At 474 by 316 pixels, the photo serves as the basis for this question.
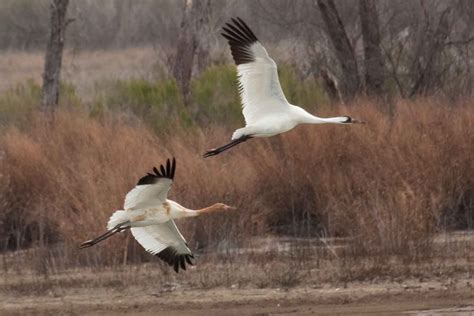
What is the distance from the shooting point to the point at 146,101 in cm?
1766

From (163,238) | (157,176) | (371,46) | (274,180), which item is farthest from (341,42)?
(157,176)

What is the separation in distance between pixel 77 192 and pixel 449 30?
713 cm

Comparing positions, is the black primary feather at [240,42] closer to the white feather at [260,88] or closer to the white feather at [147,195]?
the white feather at [260,88]

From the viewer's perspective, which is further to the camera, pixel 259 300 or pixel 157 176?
pixel 259 300

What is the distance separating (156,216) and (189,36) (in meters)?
10.7

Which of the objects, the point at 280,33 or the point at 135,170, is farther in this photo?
the point at 280,33

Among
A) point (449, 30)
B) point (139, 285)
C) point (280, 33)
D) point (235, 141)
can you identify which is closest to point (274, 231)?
point (139, 285)

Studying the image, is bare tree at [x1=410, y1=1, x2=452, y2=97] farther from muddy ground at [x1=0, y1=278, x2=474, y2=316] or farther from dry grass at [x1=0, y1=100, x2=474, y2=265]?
muddy ground at [x1=0, y1=278, x2=474, y2=316]

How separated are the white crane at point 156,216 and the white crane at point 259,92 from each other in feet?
2.65

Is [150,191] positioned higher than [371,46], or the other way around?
[371,46]

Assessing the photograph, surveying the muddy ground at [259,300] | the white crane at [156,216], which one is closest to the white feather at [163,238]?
the white crane at [156,216]

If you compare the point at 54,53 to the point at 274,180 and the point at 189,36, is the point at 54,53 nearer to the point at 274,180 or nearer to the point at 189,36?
the point at 189,36

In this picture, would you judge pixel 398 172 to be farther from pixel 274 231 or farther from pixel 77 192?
pixel 77 192

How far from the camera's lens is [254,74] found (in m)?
11.1
